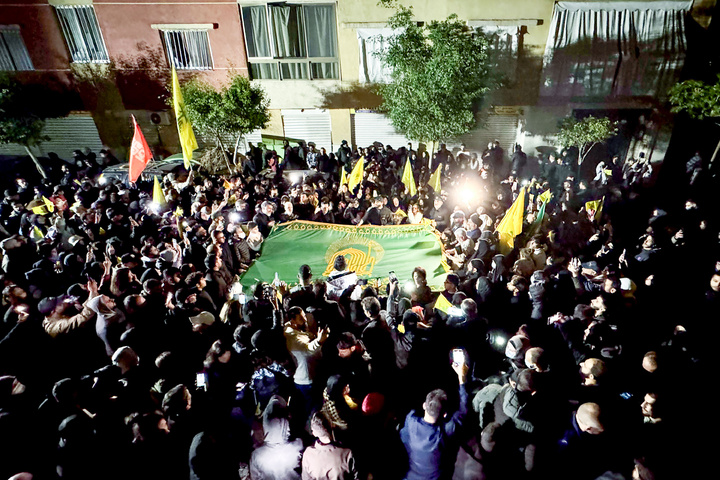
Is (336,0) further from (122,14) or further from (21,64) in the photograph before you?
(21,64)

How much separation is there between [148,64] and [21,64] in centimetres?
488

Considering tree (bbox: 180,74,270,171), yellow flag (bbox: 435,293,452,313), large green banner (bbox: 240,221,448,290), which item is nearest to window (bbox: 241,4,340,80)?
tree (bbox: 180,74,270,171)

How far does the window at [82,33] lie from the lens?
14.3m

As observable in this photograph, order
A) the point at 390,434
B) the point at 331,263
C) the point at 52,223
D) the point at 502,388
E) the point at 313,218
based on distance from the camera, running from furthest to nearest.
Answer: the point at 313,218 < the point at 52,223 < the point at 331,263 < the point at 390,434 < the point at 502,388

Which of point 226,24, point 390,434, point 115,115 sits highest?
point 226,24

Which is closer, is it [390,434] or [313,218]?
[390,434]

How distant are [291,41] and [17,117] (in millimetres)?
10227

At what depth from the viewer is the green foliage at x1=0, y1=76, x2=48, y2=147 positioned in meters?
13.3

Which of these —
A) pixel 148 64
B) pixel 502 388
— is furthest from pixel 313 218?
pixel 148 64

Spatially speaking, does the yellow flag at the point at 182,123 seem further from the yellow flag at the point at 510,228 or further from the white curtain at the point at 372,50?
the white curtain at the point at 372,50

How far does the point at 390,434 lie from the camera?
4152 millimetres

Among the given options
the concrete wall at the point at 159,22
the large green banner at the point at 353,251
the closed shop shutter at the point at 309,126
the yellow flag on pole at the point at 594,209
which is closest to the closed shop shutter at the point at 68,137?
the concrete wall at the point at 159,22

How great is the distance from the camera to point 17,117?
13766 mm

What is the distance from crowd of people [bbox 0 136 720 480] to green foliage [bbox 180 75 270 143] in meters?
5.20
